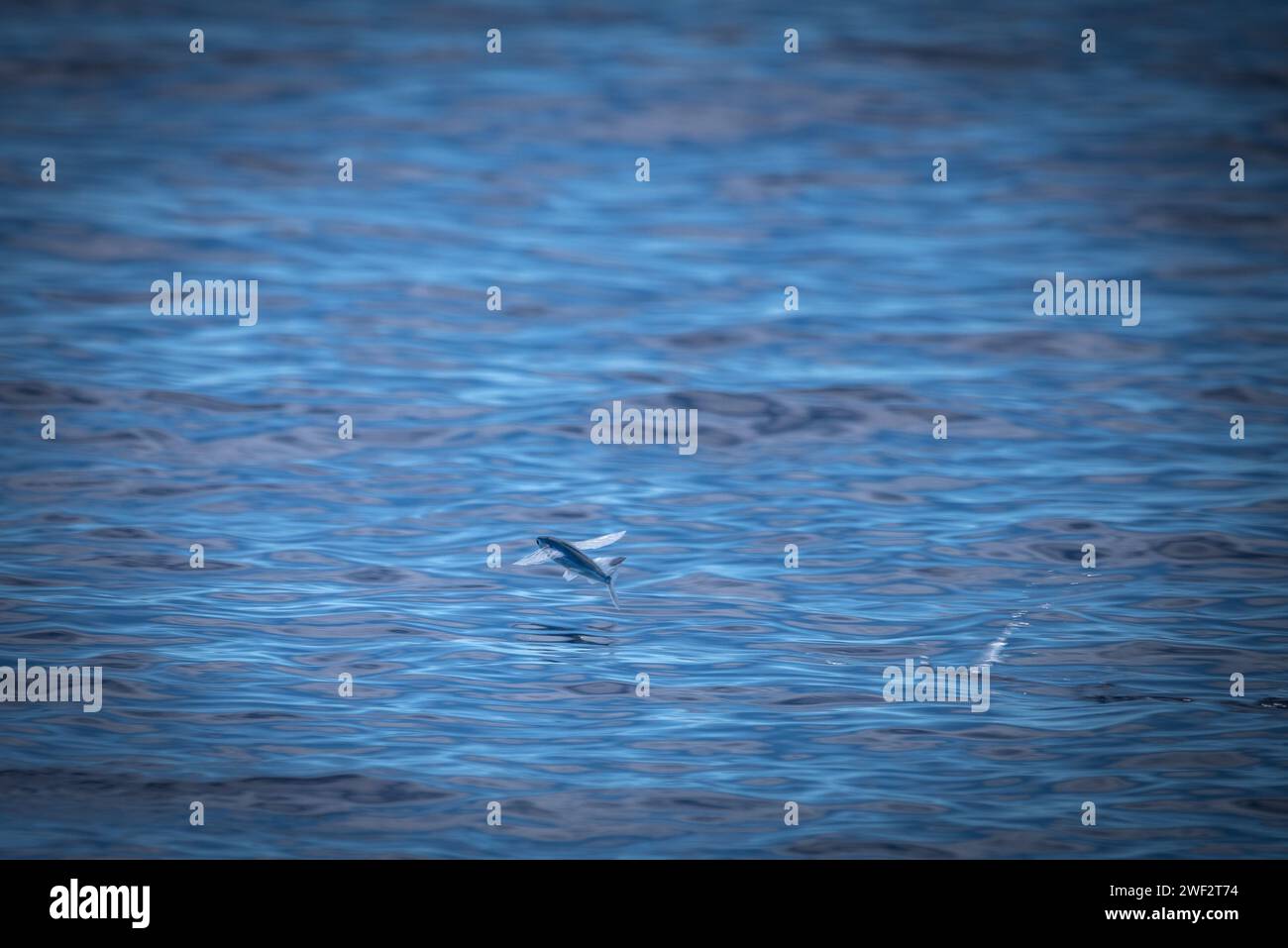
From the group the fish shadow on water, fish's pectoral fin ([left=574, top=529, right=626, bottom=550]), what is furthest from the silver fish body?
fish's pectoral fin ([left=574, top=529, right=626, bottom=550])

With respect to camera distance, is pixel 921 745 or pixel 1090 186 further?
pixel 1090 186

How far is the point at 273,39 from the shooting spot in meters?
28.8

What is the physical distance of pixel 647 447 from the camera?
A: 15.6 meters

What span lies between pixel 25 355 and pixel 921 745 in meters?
11.7

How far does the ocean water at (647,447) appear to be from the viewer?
29.0ft

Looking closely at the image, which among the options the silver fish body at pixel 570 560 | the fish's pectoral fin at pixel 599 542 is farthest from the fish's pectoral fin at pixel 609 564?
the fish's pectoral fin at pixel 599 542

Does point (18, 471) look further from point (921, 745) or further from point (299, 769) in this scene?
point (921, 745)

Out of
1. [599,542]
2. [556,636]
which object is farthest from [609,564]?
[556,636]

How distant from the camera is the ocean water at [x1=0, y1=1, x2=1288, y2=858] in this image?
29.0ft

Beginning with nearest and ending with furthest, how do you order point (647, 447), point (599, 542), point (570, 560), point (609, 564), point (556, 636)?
point (556, 636)
point (570, 560)
point (609, 564)
point (599, 542)
point (647, 447)

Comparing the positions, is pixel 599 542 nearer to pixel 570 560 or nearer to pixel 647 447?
pixel 570 560

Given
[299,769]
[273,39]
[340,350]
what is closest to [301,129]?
[273,39]

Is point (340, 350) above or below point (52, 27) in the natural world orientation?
below

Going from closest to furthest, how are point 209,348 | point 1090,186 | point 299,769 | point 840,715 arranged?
point 299,769 < point 840,715 < point 209,348 < point 1090,186
